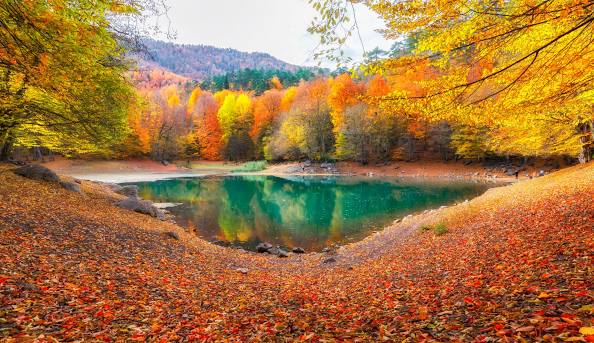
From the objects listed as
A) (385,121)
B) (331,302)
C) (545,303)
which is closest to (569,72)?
(545,303)

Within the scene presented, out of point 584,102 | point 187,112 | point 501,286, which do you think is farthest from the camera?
point 187,112

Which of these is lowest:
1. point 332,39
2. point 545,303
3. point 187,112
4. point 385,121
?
point 545,303

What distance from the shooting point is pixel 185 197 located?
32062mm

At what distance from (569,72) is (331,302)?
6853 millimetres

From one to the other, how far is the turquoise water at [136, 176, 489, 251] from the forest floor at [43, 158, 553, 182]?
9315 millimetres

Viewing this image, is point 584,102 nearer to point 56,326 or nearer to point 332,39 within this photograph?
point 332,39

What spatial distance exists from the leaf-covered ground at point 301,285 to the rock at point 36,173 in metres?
3.02

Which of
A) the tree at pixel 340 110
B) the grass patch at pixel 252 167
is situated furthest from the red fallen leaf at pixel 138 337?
the grass patch at pixel 252 167

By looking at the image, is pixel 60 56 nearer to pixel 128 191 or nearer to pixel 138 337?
pixel 138 337

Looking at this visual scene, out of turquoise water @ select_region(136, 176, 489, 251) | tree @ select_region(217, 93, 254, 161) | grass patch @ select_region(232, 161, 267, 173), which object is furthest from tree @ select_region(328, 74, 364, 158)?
tree @ select_region(217, 93, 254, 161)

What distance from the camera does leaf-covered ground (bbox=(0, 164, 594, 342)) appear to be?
419 centimetres

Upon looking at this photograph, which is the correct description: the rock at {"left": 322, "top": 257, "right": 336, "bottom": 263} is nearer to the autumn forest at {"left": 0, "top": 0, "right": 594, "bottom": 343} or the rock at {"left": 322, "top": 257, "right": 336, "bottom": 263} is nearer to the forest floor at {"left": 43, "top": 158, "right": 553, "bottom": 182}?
the autumn forest at {"left": 0, "top": 0, "right": 594, "bottom": 343}

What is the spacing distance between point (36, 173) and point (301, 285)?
43.6 ft

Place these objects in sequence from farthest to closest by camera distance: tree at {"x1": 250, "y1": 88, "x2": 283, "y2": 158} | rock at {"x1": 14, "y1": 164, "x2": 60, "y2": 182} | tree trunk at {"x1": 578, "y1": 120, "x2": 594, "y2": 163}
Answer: tree at {"x1": 250, "y1": 88, "x2": 283, "y2": 158}
tree trunk at {"x1": 578, "y1": 120, "x2": 594, "y2": 163}
rock at {"x1": 14, "y1": 164, "x2": 60, "y2": 182}
